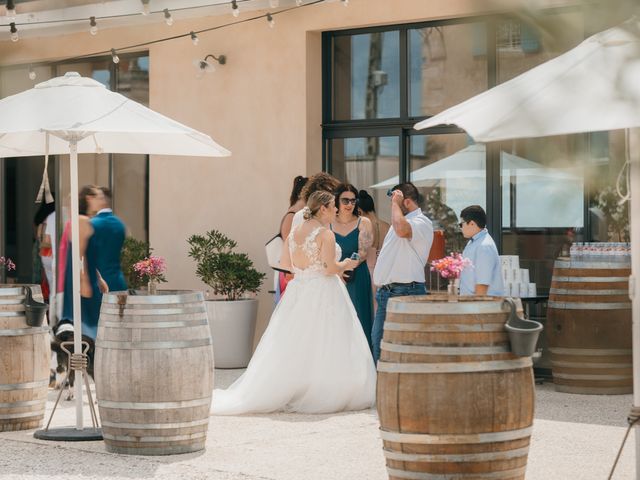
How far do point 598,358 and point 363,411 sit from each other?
6.79 feet

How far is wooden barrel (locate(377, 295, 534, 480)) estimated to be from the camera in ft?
14.3

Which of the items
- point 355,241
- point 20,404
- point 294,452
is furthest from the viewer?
point 355,241

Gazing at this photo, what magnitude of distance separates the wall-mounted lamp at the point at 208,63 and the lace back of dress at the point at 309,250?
3.78m

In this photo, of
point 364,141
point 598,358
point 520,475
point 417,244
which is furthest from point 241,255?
point 520,475

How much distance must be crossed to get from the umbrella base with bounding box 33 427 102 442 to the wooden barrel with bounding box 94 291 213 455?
520 millimetres

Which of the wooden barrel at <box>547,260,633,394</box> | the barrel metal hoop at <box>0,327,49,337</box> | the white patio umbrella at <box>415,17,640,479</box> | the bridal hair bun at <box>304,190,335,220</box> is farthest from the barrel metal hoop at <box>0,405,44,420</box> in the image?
the white patio umbrella at <box>415,17,640,479</box>

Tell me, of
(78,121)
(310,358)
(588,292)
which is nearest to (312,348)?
(310,358)

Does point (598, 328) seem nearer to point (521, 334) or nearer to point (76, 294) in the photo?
point (76, 294)

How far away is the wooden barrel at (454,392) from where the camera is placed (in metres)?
4.36

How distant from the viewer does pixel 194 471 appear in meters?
5.56

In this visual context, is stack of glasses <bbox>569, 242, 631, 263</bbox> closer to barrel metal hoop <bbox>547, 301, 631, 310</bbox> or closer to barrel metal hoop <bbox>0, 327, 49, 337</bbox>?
barrel metal hoop <bbox>547, 301, 631, 310</bbox>

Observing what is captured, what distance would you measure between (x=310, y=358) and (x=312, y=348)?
77 millimetres

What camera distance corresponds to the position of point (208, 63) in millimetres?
11422

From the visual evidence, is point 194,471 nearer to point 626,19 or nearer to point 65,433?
point 65,433
